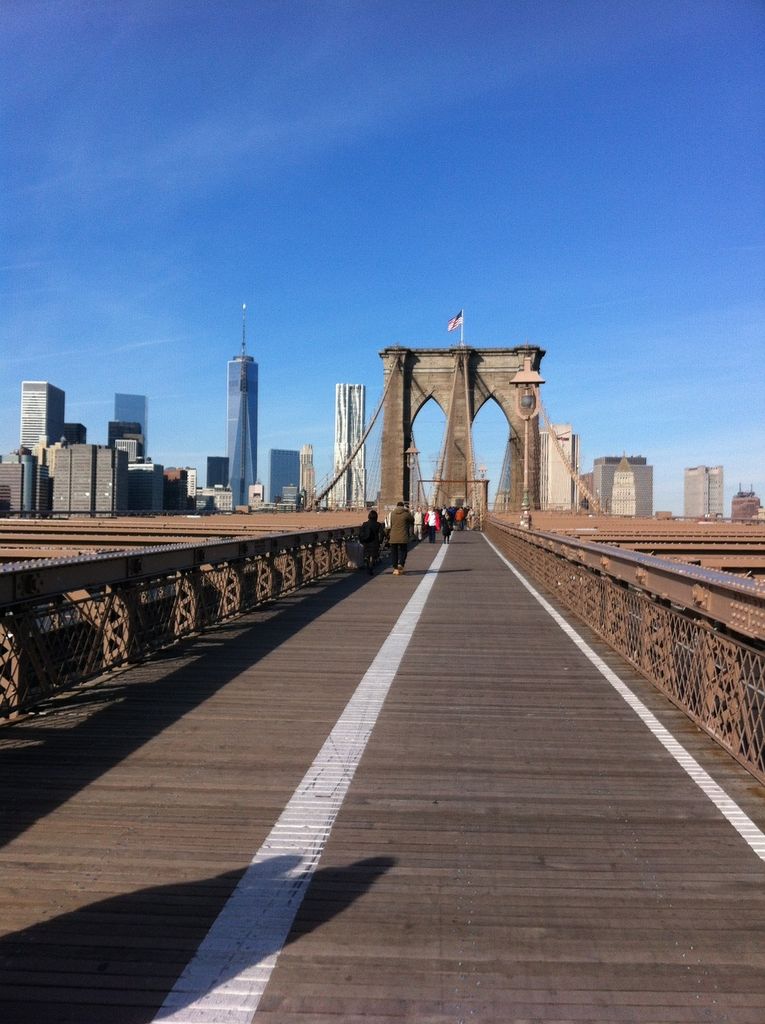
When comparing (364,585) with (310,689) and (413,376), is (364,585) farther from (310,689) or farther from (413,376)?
(413,376)

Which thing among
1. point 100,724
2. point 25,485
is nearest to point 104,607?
point 100,724

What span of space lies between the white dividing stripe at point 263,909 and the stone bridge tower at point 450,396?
3071 inches

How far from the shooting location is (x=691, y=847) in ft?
13.1

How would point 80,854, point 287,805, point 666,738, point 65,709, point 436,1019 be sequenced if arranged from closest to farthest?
1. point 436,1019
2. point 80,854
3. point 287,805
4. point 666,738
5. point 65,709

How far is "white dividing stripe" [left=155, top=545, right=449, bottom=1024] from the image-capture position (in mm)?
2752

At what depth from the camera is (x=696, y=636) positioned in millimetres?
6164

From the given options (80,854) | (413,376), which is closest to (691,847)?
(80,854)

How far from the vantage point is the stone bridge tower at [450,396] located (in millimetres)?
84250

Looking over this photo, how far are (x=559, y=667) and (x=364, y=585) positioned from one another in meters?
9.25

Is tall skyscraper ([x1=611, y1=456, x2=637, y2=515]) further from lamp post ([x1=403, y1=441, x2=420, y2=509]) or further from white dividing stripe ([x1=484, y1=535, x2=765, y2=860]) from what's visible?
white dividing stripe ([x1=484, y1=535, x2=765, y2=860])

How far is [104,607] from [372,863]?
4508 mm

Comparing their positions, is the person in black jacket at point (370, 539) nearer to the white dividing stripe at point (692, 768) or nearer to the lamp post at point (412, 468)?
the white dividing stripe at point (692, 768)

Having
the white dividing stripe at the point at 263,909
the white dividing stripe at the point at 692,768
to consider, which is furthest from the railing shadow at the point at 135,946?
the white dividing stripe at the point at 692,768

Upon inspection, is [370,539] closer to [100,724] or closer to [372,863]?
[100,724]
